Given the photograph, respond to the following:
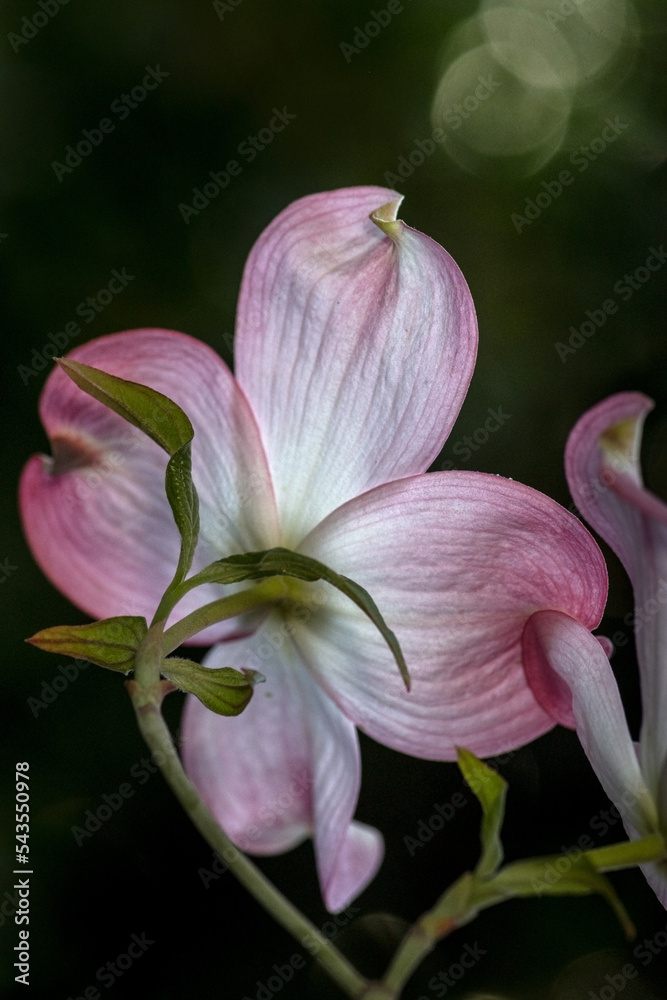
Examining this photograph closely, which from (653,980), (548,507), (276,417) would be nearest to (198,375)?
(276,417)

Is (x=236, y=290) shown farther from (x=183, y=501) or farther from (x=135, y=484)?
(x=183, y=501)

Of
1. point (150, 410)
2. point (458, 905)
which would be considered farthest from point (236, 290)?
point (458, 905)

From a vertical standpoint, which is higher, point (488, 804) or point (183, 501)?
point (183, 501)

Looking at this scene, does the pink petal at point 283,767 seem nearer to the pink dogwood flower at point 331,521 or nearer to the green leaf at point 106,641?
the pink dogwood flower at point 331,521

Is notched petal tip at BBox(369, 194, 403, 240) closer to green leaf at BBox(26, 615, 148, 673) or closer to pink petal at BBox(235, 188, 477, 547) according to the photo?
pink petal at BBox(235, 188, 477, 547)

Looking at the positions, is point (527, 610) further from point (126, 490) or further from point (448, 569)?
point (126, 490)

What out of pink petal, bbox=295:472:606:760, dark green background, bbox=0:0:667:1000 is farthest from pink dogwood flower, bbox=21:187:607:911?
dark green background, bbox=0:0:667:1000
